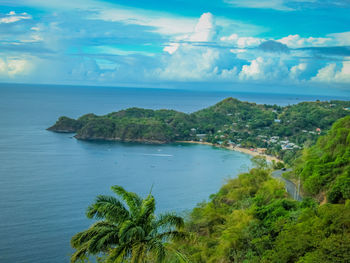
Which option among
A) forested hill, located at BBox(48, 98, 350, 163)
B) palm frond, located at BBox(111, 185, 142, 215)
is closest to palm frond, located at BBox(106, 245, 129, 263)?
palm frond, located at BBox(111, 185, 142, 215)

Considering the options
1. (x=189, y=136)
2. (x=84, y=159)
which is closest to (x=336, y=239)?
(x=84, y=159)

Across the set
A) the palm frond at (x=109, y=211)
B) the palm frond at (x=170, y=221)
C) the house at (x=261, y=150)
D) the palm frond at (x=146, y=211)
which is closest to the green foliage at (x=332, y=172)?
the palm frond at (x=170, y=221)

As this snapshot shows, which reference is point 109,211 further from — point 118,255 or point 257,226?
point 257,226

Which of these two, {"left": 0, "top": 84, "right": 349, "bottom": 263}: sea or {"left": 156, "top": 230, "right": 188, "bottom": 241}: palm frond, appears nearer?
{"left": 156, "top": 230, "right": 188, "bottom": 241}: palm frond

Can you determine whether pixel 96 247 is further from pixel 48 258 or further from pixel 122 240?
pixel 48 258

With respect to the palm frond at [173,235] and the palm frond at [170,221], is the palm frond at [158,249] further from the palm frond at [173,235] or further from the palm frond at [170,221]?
the palm frond at [170,221]

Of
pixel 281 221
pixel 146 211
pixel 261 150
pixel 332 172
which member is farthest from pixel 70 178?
pixel 261 150

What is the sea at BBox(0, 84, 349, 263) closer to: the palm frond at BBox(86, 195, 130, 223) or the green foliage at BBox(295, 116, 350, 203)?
the green foliage at BBox(295, 116, 350, 203)
